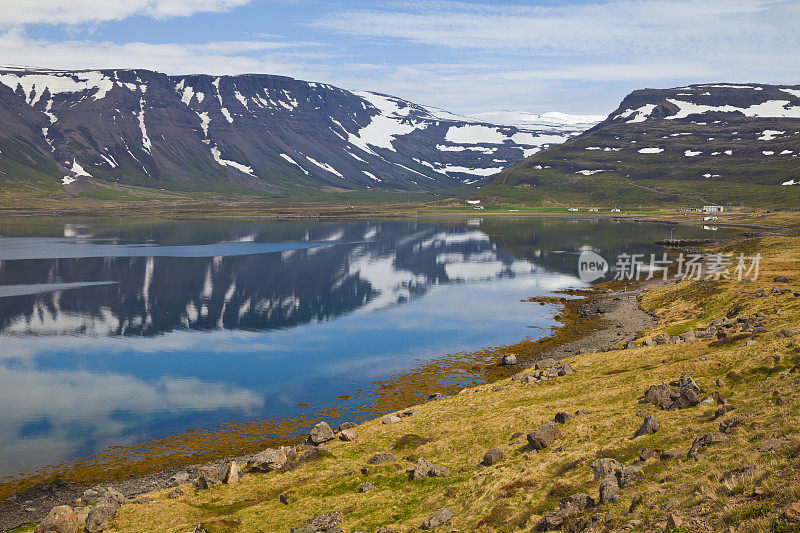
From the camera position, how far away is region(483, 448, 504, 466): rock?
3338 centimetres

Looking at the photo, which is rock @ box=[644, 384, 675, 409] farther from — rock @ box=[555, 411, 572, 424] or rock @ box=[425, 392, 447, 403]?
rock @ box=[425, 392, 447, 403]

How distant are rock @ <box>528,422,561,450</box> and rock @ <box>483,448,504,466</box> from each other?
1866 mm

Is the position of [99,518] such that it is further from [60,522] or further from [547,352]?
[547,352]

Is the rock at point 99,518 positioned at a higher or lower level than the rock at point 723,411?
lower

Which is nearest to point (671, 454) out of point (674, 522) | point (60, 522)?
point (674, 522)

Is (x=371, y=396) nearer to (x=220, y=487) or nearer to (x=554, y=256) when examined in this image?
(x=220, y=487)

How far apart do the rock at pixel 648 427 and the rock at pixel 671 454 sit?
15.4ft

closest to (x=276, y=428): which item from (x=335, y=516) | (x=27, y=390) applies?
(x=335, y=516)

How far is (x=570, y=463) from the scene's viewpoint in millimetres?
29906

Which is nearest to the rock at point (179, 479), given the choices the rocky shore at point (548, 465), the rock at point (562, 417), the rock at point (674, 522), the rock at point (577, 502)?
the rocky shore at point (548, 465)

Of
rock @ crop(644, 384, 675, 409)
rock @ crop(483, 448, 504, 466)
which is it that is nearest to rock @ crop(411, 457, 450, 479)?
rock @ crop(483, 448, 504, 466)

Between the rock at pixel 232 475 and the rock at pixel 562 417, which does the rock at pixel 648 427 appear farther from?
the rock at pixel 232 475

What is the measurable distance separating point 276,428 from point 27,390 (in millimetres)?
27507

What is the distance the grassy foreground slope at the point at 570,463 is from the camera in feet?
71.6
